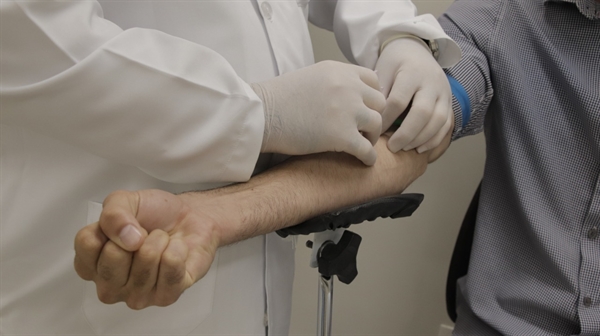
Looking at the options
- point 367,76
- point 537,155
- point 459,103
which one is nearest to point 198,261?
point 367,76

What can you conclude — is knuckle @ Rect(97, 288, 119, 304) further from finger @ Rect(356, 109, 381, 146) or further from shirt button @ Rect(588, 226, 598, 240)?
shirt button @ Rect(588, 226, 598, 240)

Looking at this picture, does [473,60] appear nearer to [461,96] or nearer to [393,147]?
[461,96]

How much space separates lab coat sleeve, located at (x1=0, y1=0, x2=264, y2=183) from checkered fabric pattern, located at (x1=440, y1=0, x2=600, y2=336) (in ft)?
1.81

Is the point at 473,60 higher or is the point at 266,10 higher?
the point at 266,10

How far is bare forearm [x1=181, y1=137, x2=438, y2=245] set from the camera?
2.34ft

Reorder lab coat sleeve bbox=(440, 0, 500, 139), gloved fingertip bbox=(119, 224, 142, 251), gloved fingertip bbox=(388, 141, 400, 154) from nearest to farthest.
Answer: gloved fingertip bbox=(119, 224, 142, 251) → gloved fingertip bbox=(388, 141, 400, 154) → lab coat sleeve bbox=(440, 0, 500, 139)

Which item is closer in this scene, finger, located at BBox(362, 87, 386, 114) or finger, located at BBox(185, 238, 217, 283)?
finger, located at BBox(185, 238, 217, 283)

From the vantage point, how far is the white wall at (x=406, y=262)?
1571 mm

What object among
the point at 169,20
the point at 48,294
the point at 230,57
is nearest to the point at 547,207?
the point at 230,57

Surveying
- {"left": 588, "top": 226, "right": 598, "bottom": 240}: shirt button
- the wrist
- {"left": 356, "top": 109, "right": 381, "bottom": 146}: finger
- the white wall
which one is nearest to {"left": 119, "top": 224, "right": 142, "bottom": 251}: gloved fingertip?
{"left": 356, "top": 109, "right": 381, "bottom": 146}: finger

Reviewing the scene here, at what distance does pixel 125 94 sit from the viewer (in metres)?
0.63

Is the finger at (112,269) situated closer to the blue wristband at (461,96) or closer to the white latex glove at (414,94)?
the white latex glove at (414,94)

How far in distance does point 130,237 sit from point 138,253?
2 cm

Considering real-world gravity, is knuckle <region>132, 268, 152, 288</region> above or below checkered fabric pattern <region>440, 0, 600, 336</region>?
above
